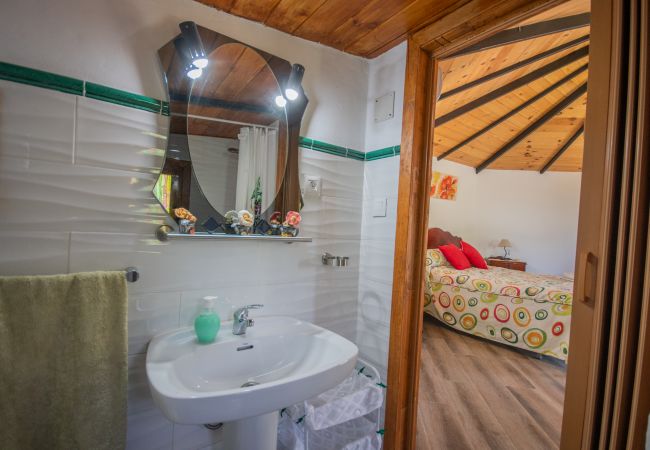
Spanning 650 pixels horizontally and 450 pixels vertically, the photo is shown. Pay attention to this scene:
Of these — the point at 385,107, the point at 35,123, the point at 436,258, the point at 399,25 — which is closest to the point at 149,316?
the point at 35,123

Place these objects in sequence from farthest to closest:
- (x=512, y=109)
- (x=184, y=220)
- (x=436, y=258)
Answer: (x=436, y=258), (x=512, y=109), (x=184, y=220)

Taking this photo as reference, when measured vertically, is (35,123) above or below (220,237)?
above

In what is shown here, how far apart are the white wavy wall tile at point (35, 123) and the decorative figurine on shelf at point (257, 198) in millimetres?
646

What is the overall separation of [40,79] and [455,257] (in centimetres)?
408

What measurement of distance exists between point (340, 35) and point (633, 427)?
1.74 m

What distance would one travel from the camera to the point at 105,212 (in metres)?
1.06

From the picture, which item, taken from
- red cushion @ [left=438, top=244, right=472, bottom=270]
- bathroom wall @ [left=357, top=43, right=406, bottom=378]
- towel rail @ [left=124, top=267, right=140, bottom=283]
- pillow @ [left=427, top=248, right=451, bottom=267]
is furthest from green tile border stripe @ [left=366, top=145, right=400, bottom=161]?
red cushion @ [left=438, top=244, right=472, bottom=270]

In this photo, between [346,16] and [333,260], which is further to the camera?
[333,260]

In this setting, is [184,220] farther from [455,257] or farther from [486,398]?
[455,257]

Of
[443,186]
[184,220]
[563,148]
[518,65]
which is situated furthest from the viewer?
[443,186]

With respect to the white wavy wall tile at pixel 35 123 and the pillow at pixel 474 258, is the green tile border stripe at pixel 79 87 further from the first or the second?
the pillow at pixel 474 258

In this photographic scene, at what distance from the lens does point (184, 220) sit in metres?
1.15

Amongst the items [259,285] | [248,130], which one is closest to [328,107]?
[248,130]

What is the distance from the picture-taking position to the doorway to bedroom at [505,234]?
6.43ft
